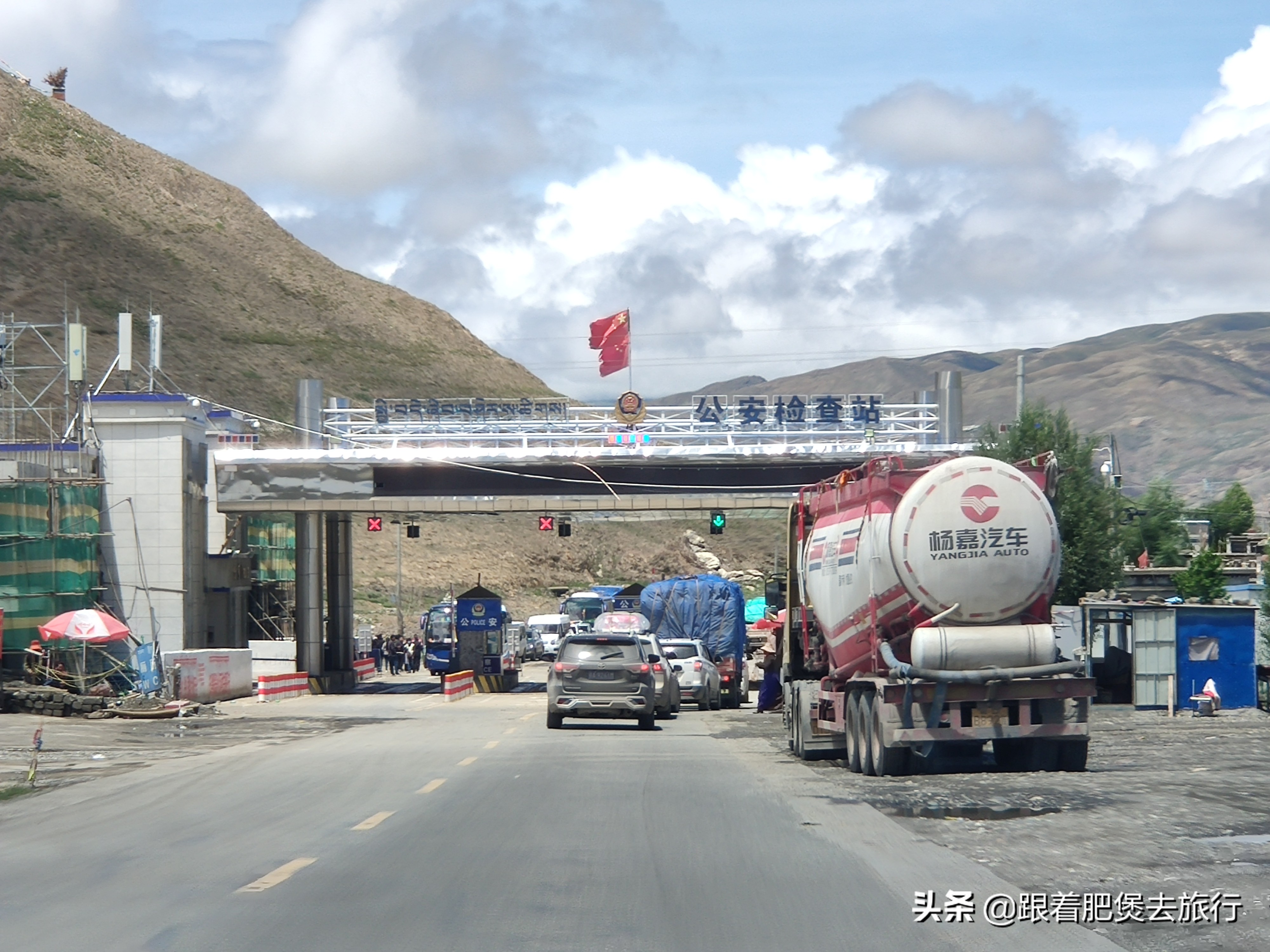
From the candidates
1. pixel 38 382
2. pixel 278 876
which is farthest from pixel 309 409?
pixel 38 382

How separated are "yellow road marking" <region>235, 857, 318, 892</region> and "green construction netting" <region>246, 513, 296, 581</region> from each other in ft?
133

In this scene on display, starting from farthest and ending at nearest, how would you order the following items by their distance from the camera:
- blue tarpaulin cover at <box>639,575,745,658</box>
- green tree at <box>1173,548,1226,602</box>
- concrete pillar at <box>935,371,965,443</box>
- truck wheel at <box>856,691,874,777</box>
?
1. green tree at <box>1173,548,1226,602</box>
2. concrete pillar at <box>935,371,965,443</box>
3. blue tarpaulin cover at <box>639,575,745,658</box>
4. truck wheel at <box>856,691,874,777</box>

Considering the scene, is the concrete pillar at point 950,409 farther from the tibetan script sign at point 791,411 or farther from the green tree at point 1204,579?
the green tree at point 1204,579

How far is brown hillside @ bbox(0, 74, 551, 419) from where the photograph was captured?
389 feet

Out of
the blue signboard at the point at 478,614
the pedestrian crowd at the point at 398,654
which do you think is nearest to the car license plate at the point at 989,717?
the blue signboard at the point at 478,614

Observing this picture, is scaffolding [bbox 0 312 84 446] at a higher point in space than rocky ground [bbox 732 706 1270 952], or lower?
higher

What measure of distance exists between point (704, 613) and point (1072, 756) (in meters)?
26.2

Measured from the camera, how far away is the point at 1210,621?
29766 mm

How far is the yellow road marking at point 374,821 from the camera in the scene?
12984mm

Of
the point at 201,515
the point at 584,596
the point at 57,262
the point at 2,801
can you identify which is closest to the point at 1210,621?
the point at 2,801

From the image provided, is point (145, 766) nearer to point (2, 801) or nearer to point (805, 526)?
point (2, 801)

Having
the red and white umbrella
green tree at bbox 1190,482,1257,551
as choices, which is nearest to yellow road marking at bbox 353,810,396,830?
the red and white umbrella

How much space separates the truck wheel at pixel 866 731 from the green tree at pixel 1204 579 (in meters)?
45.8

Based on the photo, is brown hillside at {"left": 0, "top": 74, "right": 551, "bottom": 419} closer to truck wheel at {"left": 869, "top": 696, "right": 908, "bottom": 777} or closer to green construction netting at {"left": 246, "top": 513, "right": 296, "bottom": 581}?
green construction netting at {"left": 246, "top": 513, "right": 296, "bottom": 581}
